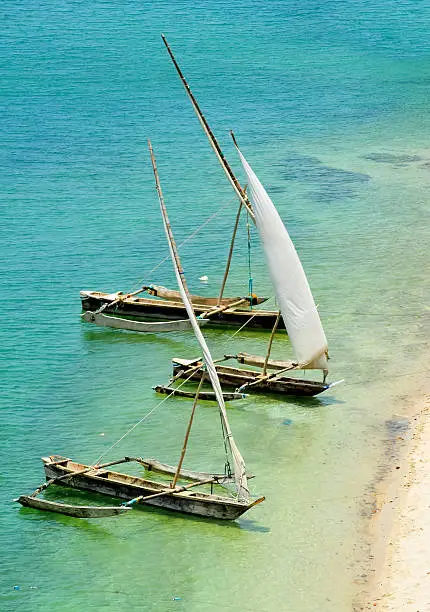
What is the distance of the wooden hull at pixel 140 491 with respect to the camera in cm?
2508

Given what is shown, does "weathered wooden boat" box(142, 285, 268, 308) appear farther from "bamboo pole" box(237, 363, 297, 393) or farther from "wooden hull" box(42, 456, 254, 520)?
"wooden hull" box(42, 456, 254, 520)

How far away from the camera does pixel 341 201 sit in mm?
51156

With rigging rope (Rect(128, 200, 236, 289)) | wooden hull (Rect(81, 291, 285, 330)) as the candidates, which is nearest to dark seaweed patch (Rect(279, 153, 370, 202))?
rigging rope (Rect(128, 200, 236, 289))

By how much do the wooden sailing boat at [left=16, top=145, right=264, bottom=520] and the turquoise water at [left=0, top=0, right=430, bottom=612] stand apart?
1.47 feet

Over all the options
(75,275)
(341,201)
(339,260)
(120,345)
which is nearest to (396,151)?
(341,201)

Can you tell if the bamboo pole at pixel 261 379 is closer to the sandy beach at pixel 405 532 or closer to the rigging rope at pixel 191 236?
the sandy beach at pixel 405 532

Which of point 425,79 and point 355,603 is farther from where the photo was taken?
point 425,79

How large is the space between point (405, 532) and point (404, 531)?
0.21ft

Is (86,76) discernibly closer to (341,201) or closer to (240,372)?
(341,201)

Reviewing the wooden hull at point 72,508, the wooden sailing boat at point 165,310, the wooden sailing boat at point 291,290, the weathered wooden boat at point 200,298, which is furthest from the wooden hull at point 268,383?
the wooden hull at point 72,508

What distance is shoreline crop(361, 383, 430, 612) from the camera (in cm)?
2234

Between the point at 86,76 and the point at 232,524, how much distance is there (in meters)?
55.3

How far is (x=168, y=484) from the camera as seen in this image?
27000 millimetres

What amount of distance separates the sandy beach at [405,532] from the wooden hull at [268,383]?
3.07 m
